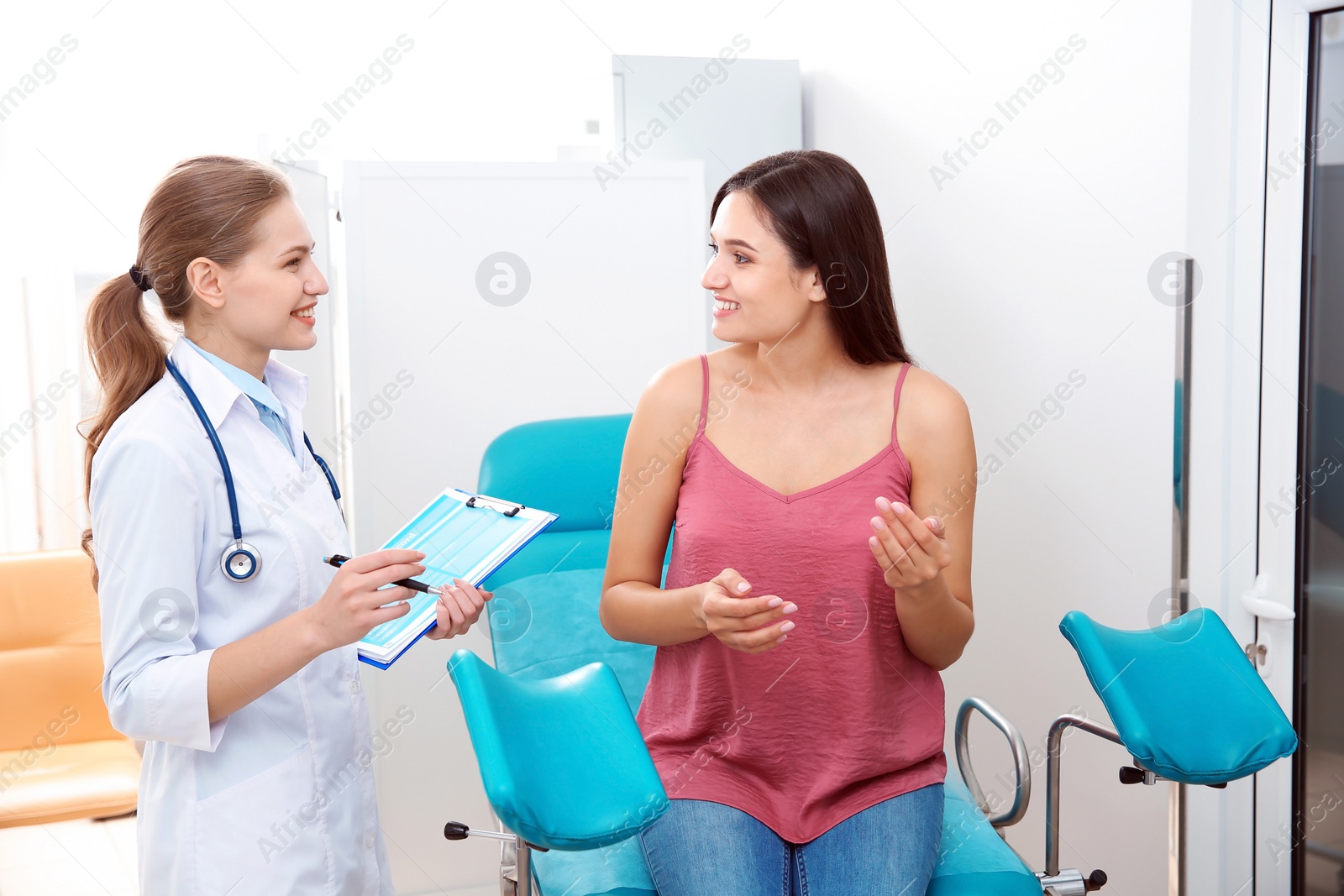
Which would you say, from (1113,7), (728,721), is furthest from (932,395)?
(1113,7)

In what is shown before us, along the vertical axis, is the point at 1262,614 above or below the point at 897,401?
below

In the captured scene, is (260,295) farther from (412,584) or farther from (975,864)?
(975,864)

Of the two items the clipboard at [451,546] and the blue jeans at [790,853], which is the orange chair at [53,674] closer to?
the clipboard at [451,546]

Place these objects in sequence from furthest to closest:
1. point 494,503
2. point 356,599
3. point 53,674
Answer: point 53,674
point 494,503
point 356,599

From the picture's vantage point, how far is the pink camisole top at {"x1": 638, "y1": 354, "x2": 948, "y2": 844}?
1.40m

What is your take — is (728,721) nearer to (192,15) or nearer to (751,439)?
(751,439)

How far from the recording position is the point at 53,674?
2.56 metres

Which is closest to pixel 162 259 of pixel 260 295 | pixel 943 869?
pixel 260 295

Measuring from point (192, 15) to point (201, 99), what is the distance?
0.21m

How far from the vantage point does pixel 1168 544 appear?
68.9 inches

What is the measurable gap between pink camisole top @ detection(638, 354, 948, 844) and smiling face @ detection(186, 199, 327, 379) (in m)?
0.58

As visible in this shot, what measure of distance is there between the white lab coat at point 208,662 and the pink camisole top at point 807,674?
1.41 ft

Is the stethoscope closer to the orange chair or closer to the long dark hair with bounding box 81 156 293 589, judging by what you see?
the long dark hair with bounding box 81 156 293 589

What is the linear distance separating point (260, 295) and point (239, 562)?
312 millimetres
